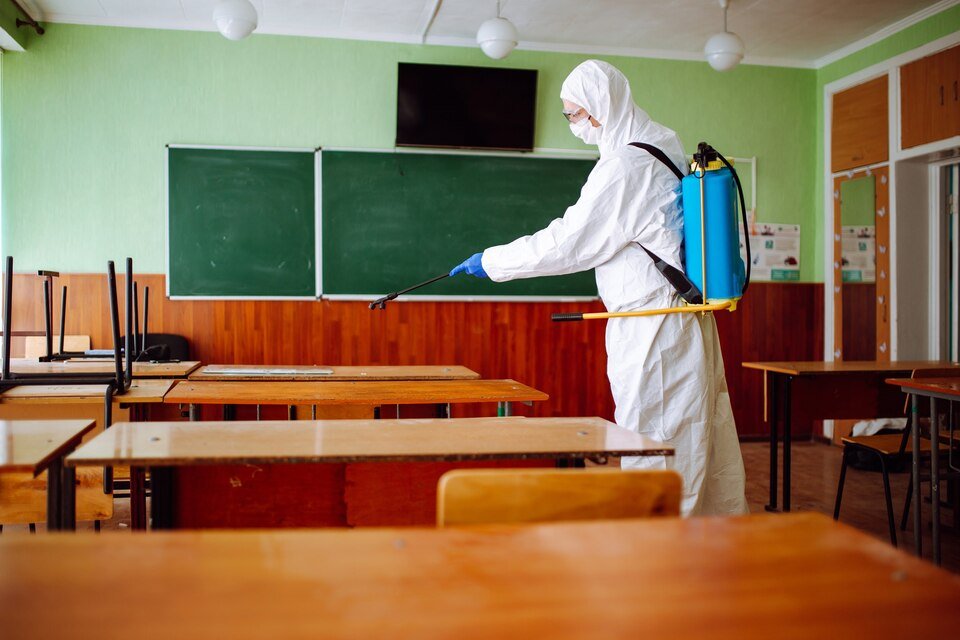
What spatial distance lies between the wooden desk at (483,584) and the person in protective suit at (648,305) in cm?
133

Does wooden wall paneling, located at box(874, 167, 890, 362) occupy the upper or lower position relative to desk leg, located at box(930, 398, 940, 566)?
upper

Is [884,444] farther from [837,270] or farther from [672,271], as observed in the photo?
[837,270]

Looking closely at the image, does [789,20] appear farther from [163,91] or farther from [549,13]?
[163,91]

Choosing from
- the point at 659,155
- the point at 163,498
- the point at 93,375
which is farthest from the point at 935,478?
the point at 93,375

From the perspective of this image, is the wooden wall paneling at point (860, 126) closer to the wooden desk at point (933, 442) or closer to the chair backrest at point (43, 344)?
the wooden desk at point (933, 442)

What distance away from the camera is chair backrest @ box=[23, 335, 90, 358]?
4.40 m

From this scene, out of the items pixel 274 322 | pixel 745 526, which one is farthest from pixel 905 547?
pixel 274 322

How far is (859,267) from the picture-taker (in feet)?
16.7

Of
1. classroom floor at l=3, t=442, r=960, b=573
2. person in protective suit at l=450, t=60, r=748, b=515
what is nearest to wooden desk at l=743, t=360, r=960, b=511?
classroom floor at l=3, t=442, r=960, b=573

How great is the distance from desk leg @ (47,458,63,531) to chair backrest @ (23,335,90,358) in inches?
128

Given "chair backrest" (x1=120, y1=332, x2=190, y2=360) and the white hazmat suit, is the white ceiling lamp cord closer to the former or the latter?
the white hazmat suit

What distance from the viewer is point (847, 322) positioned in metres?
5.18

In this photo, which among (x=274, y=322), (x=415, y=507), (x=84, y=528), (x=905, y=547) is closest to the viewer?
(x=415, y=507)

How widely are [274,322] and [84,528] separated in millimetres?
1620
